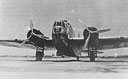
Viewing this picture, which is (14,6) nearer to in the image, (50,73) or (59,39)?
(50,73)

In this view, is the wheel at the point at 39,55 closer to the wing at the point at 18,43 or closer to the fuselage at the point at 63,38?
the wing at the point at 18,43

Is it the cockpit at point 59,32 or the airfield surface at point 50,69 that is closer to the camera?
the airfield surface at point 50,69

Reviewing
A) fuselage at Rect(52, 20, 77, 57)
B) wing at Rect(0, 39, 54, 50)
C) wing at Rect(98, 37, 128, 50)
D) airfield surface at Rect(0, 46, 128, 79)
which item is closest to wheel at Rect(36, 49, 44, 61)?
airfield surface at Rect(0, 46, 128, 79)

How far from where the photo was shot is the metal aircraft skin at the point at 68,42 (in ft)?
12.8

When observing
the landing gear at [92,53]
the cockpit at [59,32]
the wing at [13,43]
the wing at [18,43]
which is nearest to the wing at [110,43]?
the landing gear at [92,53]

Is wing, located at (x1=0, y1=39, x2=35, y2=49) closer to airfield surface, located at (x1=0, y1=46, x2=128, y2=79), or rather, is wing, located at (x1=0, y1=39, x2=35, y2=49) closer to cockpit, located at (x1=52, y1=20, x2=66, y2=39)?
airfield surface, located at (x1=0, y1=46, x2=128, y2=79)

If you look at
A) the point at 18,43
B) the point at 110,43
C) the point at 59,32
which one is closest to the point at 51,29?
the point at 18,43

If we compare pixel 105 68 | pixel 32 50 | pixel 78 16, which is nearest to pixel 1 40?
pixel 32 50

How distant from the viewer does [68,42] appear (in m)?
4.82

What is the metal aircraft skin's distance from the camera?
389 centimetres

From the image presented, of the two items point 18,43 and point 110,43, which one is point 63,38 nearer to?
point 110,43

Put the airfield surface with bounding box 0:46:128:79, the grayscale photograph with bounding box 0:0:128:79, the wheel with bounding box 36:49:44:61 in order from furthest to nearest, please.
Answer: the wheel with bounding box 36:49:44:61, the grayscale photograph with bounding box 0:0:128:79, the airfield surface with bounding box 0:46:128:79

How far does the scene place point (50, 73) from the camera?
3.02 meters

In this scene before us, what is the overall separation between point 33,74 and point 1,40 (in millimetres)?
835
